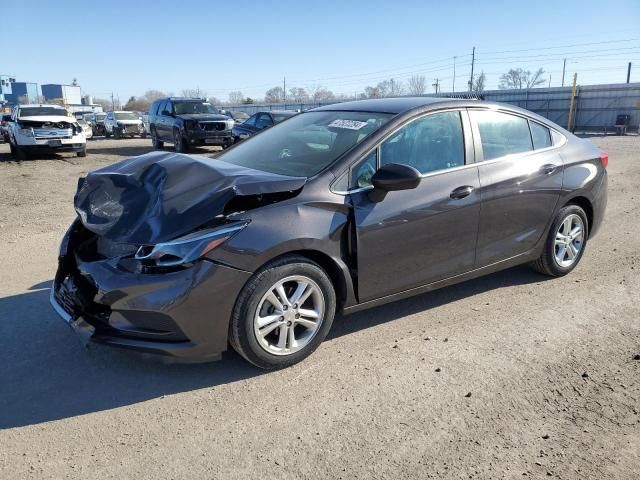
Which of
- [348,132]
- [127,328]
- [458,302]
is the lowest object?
[458,302]

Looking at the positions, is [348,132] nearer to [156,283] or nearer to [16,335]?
[156,283]

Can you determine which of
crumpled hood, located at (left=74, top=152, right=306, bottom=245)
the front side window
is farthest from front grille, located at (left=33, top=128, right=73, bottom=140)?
the front side window

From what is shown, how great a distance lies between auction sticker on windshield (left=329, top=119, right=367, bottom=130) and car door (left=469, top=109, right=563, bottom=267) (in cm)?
99

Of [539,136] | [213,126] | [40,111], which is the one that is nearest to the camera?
[539,136]

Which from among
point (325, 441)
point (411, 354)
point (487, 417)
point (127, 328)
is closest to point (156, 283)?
point (127, 328)

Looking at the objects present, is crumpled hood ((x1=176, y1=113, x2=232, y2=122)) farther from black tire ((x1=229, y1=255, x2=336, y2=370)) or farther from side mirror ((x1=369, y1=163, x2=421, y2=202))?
black tire ((x1=229, y1=255, x2=336, y2=370))

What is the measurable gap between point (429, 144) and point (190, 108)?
15995 mm

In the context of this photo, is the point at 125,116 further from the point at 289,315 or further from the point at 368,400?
the point at 368,400

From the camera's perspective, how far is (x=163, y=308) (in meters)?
2.97

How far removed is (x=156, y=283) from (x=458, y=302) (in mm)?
2600

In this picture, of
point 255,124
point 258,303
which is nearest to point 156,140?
point 255,124

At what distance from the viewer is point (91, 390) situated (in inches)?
123

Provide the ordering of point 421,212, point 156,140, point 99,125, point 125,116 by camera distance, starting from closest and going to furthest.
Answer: point 421,212
point 156,140
point 125,116
point 99,125

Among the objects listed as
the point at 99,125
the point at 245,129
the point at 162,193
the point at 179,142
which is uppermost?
the point at 162,193
